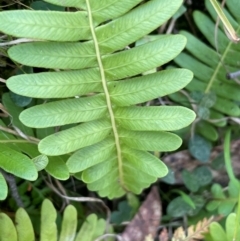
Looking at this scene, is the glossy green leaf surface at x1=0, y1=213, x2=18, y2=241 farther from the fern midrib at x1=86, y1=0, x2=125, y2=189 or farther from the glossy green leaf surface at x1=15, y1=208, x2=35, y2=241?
the fern midrib at x1=86, y1=0, x2=125, y2=189

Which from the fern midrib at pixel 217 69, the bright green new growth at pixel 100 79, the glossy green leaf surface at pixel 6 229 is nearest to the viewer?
the bright green new growth at pixel 100 79

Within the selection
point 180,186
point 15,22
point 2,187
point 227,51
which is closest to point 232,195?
point 180,186

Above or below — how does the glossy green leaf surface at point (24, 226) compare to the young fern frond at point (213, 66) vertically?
below

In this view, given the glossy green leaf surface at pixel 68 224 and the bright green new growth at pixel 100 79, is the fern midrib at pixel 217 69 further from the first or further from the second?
the glossy green leaf surface at pixel 68 224

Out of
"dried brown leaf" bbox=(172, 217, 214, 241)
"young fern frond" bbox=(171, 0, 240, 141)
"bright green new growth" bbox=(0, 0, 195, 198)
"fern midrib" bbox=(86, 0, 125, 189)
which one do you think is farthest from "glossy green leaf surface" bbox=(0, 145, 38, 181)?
"young fern frond" bbox=(171, 0, 240, 141)

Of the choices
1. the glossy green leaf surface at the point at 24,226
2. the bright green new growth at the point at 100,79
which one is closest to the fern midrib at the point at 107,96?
the bright green new growth at the point at 100,79

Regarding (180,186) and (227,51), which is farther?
(180,186)

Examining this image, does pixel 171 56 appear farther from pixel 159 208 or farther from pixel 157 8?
pixel 159 208
